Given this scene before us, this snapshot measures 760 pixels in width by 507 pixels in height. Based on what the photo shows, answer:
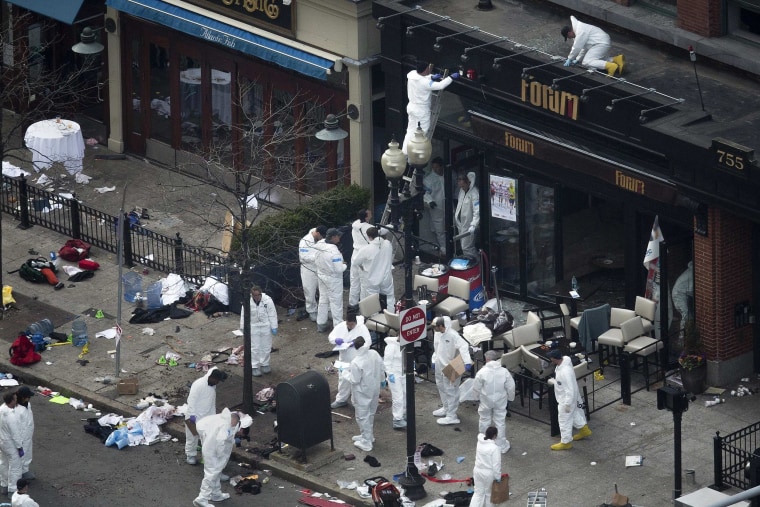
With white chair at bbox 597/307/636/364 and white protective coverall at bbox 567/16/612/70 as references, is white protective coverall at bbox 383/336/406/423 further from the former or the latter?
white protective coverall at bbox 567/16/612/70

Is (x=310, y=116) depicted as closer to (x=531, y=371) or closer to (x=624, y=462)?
(x=531, y=371)

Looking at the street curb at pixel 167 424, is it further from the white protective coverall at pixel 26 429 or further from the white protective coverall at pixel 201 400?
the white protective coverall at pixel 26 429

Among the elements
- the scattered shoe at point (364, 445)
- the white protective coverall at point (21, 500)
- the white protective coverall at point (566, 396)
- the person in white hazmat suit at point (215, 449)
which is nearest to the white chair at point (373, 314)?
the scattered shoe at point (364, 445)

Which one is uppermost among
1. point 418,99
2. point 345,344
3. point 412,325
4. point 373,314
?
point 418,99

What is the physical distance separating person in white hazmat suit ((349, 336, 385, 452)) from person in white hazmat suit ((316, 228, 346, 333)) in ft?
12.4

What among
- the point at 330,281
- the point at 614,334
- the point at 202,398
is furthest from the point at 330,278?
the point at 202,398

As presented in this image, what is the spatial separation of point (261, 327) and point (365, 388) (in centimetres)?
292

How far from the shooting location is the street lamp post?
2680cm

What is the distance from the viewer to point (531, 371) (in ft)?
100

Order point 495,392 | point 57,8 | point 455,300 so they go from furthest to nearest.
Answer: point 57,8
point 455,300
point 495,392

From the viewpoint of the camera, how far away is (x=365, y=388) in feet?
95.8

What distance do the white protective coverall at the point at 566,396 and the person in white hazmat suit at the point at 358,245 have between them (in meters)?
5.55

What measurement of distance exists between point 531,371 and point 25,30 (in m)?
16.5

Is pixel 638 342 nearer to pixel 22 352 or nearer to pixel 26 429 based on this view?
pixel 26 429
